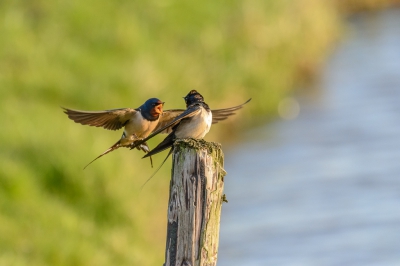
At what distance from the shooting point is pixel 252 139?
54.1 feet

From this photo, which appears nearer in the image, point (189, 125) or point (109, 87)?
point (189, 125)

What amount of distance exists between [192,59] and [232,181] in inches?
83.4

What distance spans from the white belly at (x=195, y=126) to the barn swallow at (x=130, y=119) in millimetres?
524

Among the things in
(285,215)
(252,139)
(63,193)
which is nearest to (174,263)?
(63,193)

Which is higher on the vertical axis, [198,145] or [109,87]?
[109,87]

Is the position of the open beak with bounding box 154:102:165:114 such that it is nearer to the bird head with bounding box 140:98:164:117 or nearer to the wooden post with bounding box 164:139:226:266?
the bird head with bounding box 140:98:164:117

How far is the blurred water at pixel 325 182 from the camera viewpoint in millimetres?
12727

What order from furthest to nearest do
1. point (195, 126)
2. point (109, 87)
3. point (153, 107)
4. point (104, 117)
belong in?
point (109, 87) → point (104, 117) → point (153, 107) → point (195, 126)

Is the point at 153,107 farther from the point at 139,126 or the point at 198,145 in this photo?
the point at 198,145

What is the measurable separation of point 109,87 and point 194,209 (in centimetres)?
824

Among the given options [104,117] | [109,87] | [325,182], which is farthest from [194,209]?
[325,182]

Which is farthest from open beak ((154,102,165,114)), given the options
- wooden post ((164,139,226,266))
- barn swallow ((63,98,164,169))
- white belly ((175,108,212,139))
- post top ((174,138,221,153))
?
wooden post ((164,139,226,266))

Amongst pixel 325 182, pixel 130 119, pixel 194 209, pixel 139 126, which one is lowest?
pixel 194 209

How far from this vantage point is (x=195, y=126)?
5234 mm
